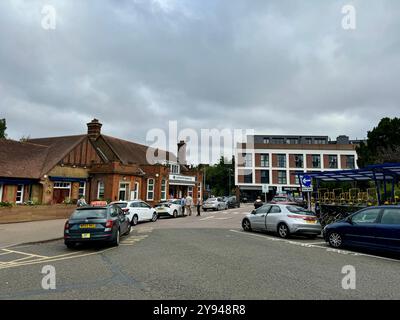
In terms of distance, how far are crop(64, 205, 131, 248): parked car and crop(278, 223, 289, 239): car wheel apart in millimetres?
6713

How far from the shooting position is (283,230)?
12.6m

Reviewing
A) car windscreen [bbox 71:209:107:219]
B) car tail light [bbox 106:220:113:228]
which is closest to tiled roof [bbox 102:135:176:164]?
car windscreen [bbox 71:209:107:219]

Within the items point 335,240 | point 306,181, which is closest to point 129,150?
point 306,181

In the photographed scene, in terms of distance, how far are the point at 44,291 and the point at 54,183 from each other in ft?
70.4

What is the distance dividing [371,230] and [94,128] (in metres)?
30.4

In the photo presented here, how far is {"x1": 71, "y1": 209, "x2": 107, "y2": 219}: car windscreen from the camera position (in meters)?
10.3

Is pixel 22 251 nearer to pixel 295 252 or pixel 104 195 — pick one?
pixel 295 252

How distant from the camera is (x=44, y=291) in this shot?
5.55m

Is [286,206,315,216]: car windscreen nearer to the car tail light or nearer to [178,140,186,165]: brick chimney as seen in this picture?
the car tail light

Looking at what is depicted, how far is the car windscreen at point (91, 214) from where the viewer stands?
10.3 metres

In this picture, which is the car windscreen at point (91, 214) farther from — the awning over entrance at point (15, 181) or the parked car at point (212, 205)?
the parked car at point (212, 205)

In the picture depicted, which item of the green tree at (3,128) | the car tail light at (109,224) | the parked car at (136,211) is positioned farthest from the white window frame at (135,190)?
the green tree at (3,128)

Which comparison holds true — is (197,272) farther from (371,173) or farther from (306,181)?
(371,173)
